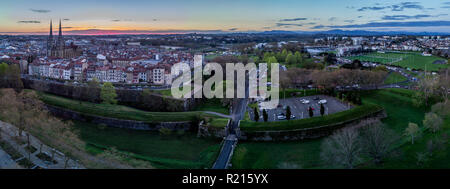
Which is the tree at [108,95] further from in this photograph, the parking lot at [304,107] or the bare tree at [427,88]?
the bare tree at [427,88]

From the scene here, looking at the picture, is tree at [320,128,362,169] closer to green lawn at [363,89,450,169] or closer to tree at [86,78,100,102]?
green lawn at [363,89,450,169]

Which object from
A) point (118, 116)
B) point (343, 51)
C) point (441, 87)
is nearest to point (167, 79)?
point (118, 116)

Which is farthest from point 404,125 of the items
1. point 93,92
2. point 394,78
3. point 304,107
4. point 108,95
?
point 93,92

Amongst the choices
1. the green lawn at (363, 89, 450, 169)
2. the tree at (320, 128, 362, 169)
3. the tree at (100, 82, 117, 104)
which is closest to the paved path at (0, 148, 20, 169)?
the tree at (320, 128, 362, 169)

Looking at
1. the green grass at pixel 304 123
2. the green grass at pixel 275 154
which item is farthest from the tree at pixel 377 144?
the green grass at pixel 304 123

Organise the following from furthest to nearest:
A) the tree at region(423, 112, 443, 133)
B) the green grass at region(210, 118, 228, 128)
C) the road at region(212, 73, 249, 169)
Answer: the green grass at region(210, 118, 228, 128)
the tree at region(423, 112, 443, 133)
the road at region(212, 73, 249, 169)

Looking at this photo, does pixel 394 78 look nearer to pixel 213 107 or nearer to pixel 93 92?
pixel 213 107
